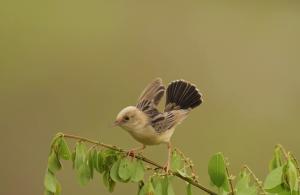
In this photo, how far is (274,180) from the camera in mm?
1450

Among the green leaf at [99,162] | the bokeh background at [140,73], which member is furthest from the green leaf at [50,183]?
the bokeh background at [140,73]

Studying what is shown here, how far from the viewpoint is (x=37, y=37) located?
5418mm

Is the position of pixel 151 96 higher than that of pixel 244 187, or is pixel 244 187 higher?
pixel 151 96

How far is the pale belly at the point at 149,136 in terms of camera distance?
1.90 metres

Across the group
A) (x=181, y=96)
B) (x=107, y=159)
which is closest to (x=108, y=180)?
(x=107, y=159)

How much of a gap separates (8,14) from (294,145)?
2493mm

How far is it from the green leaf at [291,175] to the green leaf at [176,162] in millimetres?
286

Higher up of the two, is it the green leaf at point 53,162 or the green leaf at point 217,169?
the green leaf at point 53,162

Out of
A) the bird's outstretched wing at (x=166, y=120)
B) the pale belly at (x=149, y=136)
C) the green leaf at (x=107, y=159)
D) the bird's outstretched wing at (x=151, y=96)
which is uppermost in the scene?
the bird's outstretched wing at (x=151, y=96)

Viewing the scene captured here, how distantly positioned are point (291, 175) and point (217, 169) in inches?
7.0

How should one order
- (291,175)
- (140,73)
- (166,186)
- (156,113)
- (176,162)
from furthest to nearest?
(140,73)
(156,113)
(176,162)
(166,186)
(291,175)

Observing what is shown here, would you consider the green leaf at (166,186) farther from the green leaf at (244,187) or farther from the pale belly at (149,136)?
the pale belly at (149,136)

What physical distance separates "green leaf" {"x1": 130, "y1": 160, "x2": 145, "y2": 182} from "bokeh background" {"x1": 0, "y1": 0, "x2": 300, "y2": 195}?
2.15 metres

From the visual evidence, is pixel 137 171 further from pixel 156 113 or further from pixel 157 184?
pixel 156 113
